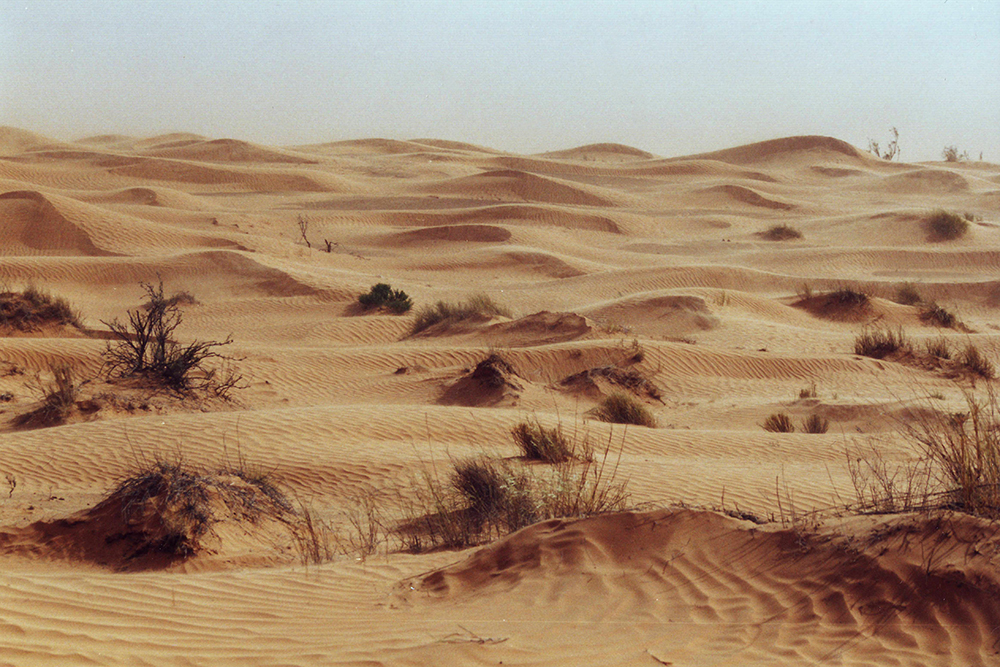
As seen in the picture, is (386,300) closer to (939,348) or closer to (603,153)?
(939,348)

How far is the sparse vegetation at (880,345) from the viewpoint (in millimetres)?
18406

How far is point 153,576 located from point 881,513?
4.53 m

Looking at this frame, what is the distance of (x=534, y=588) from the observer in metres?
5.61

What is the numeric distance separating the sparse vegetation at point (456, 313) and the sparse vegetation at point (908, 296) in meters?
10.0

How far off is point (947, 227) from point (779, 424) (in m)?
23.6

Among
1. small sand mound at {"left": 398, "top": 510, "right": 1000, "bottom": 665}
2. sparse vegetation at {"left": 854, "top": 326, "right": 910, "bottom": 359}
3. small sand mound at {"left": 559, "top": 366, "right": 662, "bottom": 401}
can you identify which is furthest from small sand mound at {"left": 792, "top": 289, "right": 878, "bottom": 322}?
small sand mound at {"left": 398, "top": 510, "right": 1000, "bottom": 665}

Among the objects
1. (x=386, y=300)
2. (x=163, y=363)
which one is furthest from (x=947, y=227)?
(x=163, y=363)

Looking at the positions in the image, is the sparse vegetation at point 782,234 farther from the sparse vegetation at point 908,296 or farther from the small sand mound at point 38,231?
the small sand mound at point 38,231

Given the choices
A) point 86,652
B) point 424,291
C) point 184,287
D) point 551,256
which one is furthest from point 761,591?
point 551,256

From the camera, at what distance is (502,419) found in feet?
41.0

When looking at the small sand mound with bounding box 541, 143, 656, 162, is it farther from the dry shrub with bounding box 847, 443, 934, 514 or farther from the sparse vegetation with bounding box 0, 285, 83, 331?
the dry shrub with bounding box 847, 443, 934, 514

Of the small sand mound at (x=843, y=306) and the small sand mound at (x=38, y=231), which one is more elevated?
the small sand mound at (x=38, y=231)

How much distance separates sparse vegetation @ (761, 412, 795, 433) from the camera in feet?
44.0

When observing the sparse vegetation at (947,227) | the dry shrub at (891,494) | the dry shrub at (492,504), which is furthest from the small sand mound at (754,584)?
the sparse vegetation at (947,227)
